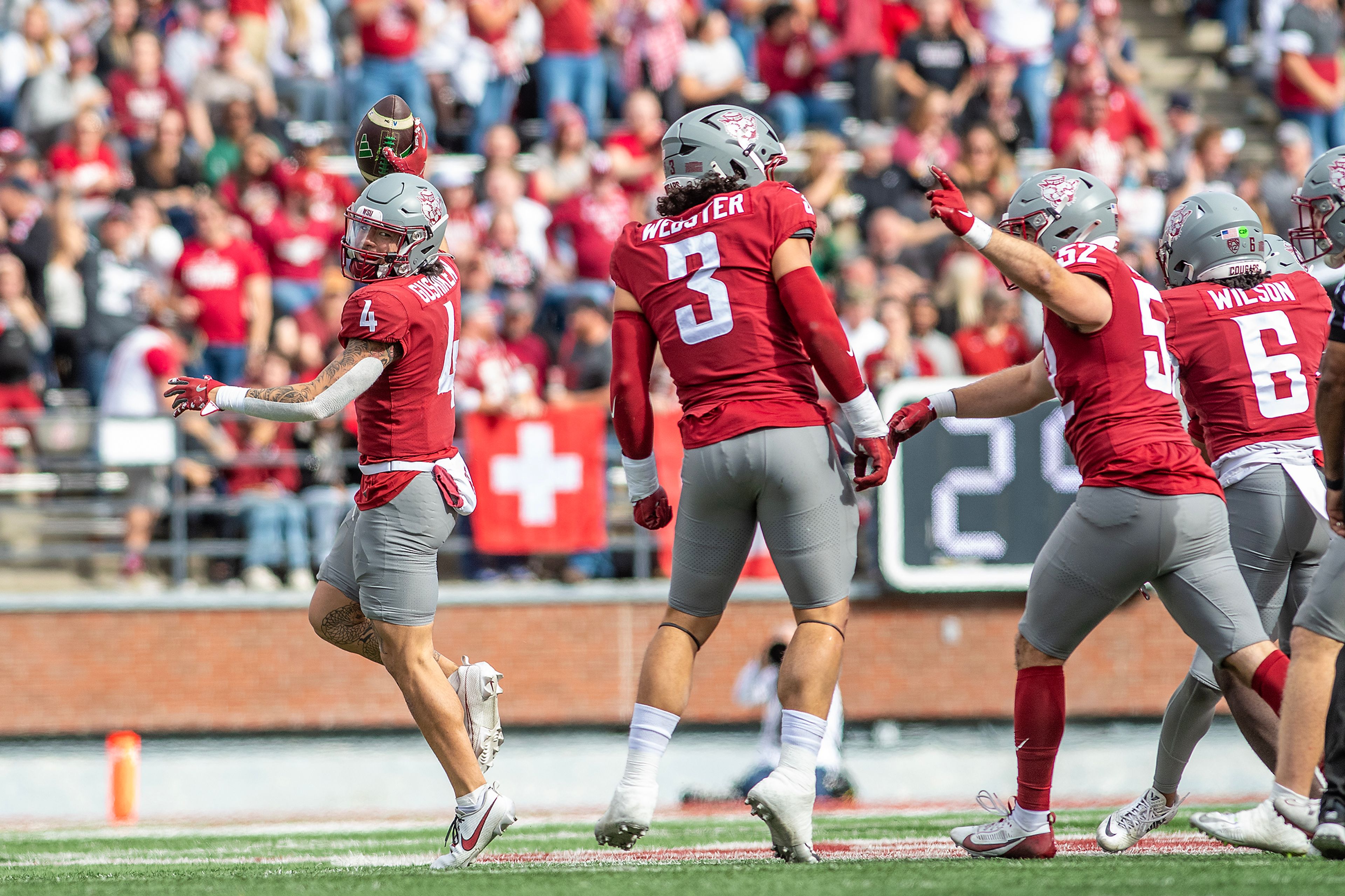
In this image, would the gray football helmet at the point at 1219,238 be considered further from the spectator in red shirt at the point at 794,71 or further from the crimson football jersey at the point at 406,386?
the spectator in red shirt at the point at 794,71

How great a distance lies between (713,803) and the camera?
9.77 m

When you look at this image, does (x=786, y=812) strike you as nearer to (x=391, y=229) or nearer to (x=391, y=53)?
(x=391, y=229)

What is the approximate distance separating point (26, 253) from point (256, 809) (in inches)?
180

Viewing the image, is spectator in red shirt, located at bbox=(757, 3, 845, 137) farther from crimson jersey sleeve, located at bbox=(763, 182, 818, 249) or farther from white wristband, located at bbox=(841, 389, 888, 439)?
white wristband, located at bbox=(841, 389, 888, 439)

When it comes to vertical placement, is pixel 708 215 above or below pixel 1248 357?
above

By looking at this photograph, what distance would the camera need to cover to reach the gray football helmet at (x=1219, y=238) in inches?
226

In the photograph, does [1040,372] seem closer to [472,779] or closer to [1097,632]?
[472,779]

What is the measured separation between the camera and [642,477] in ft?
18.1

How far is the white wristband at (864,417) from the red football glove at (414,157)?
6.67 feet

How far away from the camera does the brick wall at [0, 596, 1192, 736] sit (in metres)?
11.2

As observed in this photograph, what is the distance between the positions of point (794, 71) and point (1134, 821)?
409 inches

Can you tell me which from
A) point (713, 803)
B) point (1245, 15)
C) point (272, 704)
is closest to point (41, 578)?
point (272, 704)

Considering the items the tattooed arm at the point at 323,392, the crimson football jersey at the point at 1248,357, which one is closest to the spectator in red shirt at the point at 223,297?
the tattooed arm at the point at 323,392

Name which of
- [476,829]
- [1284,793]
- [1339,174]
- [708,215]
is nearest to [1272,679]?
[1284,793]
